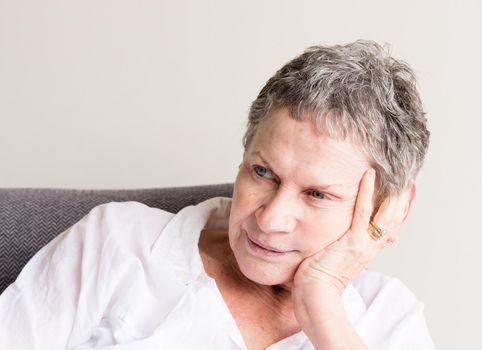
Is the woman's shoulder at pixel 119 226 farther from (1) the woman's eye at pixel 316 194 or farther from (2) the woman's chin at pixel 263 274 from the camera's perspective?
(1) the woman's eye at pixel 316 194

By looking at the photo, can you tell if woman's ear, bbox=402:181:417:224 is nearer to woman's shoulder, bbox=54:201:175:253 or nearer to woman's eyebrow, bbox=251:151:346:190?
woman's eyebrow, bbox=251:151:346:190

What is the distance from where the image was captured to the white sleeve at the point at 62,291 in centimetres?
153

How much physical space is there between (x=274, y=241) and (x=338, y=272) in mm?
195

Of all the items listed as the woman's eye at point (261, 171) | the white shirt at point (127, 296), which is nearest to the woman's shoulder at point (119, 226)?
the white shirt at point (127, 296)

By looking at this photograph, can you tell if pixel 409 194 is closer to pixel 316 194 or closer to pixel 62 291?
pixel 316 194

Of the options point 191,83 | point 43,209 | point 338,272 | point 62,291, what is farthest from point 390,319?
point 191,83

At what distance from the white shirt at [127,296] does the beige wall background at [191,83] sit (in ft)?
2.43

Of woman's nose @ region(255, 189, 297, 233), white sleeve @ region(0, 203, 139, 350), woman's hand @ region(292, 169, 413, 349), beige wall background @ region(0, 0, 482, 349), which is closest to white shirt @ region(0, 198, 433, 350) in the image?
white sleeve @ region(0, 203, 139, 350)

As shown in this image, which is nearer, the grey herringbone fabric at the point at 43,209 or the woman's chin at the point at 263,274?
the woman's chin at the point at 263,274

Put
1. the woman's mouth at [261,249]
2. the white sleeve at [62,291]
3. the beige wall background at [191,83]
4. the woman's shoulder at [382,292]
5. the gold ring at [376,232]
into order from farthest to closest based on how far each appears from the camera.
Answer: the beige wall background at [191,83] < the woman's shoulder at [382,292] < the gold ring at [376,232] < the woman's mouth at [261,249] < the white sleeve at [62,291]

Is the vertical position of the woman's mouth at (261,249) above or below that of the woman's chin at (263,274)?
above

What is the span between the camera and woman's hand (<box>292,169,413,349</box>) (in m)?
1.63

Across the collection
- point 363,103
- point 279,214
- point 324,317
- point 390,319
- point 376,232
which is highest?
point 363,103

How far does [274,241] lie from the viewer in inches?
63.4
